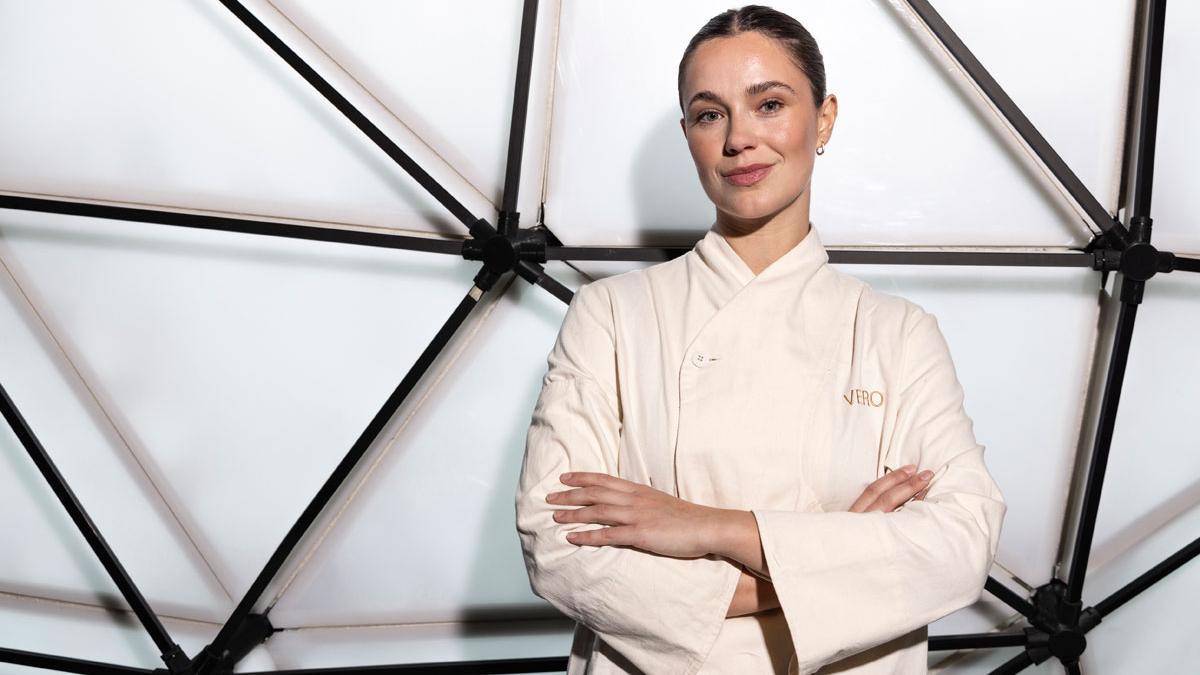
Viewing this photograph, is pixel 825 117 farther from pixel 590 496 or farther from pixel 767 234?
pixel 590 496

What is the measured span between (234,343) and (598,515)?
212 centimetres

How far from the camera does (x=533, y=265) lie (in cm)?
344

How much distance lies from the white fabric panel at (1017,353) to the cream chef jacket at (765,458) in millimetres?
1374

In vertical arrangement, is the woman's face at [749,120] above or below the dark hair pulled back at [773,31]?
below

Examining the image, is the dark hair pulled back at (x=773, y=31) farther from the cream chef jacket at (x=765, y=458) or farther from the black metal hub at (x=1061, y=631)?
the black metal hub at (x=1061, y=631)

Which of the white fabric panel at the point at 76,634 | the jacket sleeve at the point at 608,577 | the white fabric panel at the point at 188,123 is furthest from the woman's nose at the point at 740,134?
the white fabric panel at the point at 76,634

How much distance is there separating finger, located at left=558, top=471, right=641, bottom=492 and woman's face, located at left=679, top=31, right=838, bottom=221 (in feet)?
1.79

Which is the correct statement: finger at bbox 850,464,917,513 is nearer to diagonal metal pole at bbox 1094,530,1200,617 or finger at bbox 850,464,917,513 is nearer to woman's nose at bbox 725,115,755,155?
woman's nose at bbox 725,115,755,155

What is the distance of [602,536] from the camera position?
1882mm

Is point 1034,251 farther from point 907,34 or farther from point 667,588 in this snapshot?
point 667,588

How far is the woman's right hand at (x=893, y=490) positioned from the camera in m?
1.94

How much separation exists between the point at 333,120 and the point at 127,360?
3.41 feet

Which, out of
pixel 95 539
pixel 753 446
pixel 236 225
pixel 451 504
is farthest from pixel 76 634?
pixel 753 446

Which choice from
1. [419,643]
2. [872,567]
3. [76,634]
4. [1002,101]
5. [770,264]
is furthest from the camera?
[76,634]
